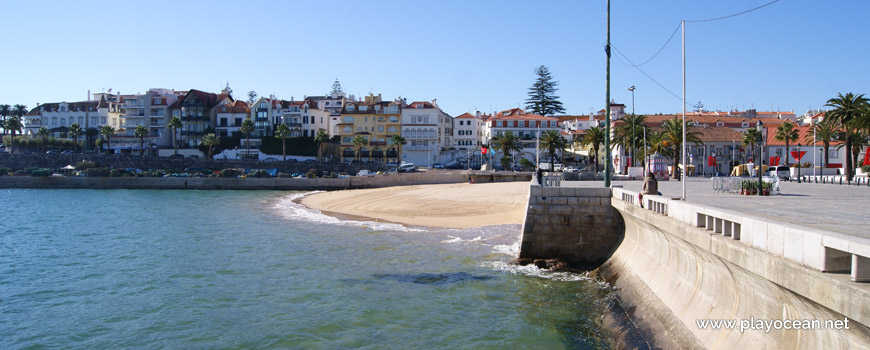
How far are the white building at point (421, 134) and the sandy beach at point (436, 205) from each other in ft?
118

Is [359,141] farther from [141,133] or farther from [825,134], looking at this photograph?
[825,134]

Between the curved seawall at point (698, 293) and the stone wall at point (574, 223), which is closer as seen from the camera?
the curved seawall at point (698, 293)

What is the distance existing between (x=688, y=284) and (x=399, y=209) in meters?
33.3

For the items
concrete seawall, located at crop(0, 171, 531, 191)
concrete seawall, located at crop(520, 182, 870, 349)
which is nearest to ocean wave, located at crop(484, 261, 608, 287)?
concrete seawall, located at crop(520, 182, 870, 349)

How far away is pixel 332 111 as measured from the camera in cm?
11488

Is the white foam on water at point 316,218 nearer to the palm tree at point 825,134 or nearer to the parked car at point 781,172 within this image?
the parked car at point 781,172

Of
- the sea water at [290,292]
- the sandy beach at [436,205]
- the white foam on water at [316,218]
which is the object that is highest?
the sandy beach at [436,205]

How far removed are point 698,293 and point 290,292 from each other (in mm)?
12868

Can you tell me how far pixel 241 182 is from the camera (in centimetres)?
7862

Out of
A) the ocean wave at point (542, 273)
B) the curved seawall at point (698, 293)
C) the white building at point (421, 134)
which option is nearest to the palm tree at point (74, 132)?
the white building at point (421, 134)

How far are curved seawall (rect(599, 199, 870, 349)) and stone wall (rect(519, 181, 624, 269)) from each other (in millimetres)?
1108

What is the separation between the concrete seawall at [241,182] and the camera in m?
70.9

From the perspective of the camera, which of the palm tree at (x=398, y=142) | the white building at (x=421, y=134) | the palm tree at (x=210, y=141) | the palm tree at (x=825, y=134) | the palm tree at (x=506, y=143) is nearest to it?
the palm tree at (x=825, y=134)

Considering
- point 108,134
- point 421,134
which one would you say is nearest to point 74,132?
point 108,134
